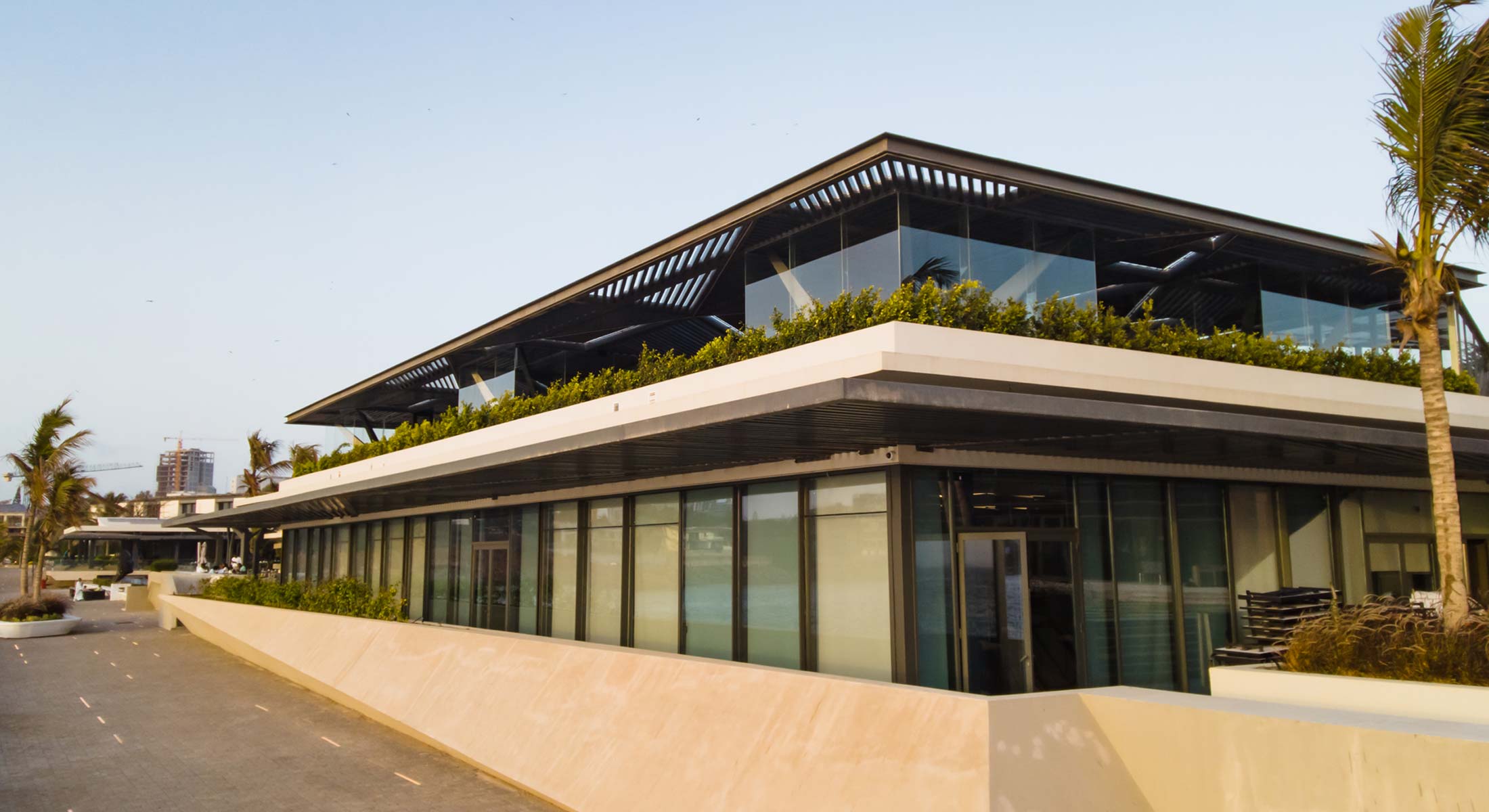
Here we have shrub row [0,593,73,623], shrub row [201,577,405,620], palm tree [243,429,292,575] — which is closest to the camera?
shrub row [201,577,405,620]

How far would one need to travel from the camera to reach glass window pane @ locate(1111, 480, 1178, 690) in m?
12.7

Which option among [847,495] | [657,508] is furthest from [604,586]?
[847,495]

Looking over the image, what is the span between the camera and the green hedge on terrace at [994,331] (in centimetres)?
1180

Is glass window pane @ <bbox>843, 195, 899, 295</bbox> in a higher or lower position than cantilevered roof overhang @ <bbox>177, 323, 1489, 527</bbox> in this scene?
higher

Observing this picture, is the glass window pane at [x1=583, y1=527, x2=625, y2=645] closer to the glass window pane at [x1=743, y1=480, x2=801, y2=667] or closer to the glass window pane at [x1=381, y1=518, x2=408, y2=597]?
the glass window pane at [x1=743, y1=480, x2=801, y2=667]

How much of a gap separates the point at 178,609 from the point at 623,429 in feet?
95.1

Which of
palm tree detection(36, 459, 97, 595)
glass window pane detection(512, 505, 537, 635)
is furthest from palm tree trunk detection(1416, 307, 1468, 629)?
palm tree detection(36, 459, 97, 595)

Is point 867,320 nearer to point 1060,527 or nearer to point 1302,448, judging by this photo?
point 1060,527

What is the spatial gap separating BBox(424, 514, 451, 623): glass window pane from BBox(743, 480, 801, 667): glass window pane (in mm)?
11486

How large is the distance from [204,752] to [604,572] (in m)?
6.15

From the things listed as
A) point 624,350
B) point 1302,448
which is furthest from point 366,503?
point 1302,448

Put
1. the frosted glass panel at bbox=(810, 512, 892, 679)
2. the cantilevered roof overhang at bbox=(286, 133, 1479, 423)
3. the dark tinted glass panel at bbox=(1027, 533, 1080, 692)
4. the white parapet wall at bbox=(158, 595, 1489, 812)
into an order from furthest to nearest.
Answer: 1. the cantilevered roof overhang at bbox=(286, 133, 1479, 423)
2. the dark tinted glass panel at bbox=(1027, 533, 1080, 692)
3. the frosted glass panel at bbox=(810, 512, 892, 679)
4. the white parapet wall at bbox=(158, 595, 1489, 812)

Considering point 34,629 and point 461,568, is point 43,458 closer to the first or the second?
point 34,629

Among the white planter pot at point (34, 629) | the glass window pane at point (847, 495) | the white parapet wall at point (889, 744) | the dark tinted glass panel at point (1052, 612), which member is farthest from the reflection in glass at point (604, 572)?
the white planter pot at point (34, 629)
